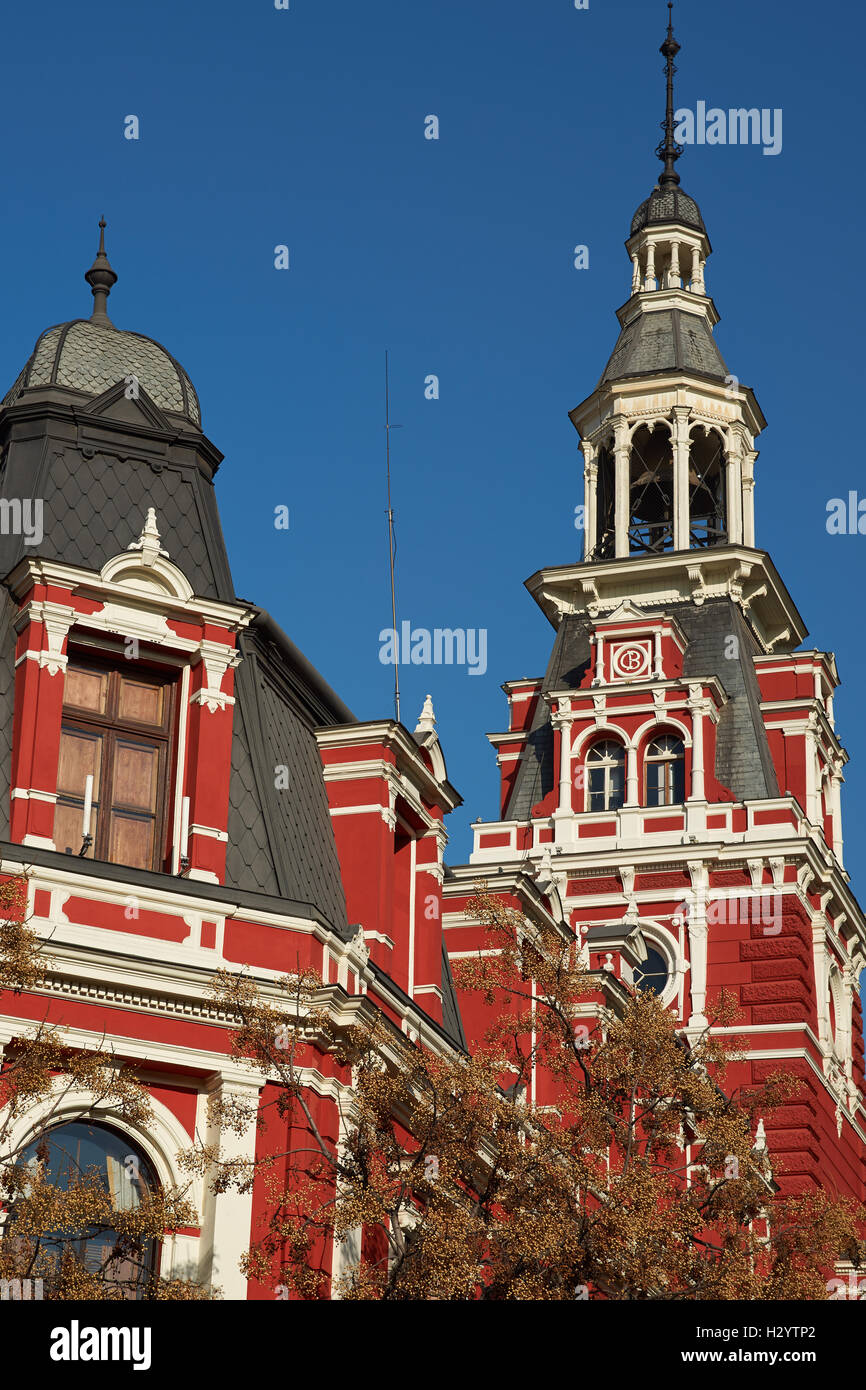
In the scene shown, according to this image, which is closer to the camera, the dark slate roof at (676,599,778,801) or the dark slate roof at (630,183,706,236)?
the dark slate roof at (676,599,778,801)

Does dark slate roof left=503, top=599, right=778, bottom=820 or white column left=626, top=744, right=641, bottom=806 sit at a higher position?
dark slate roof left=503, top=599, right=778, bottom=820

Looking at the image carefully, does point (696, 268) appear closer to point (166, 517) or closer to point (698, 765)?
point (698, 765)

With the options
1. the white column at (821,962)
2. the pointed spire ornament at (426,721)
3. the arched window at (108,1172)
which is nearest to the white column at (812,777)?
the white column at (821,962)

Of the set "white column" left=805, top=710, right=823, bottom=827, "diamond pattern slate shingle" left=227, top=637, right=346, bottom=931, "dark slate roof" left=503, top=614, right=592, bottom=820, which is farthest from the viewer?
"dark slate roof" left=503, top=614, right=592, bottom=820

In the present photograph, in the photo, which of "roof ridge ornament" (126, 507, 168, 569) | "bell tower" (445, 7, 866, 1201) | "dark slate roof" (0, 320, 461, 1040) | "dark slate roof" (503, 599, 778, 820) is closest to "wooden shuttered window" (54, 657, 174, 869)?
"dark slate roof" (0, 320, 461, 1040)

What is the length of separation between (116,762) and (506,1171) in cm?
674

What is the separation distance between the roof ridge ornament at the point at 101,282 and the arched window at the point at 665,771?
108 feet

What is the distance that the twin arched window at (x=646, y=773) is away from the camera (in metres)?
62.1

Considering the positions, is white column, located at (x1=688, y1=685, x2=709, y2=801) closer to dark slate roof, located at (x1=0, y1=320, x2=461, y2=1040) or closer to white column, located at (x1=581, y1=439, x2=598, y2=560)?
white column, located at (x1=581, y1=439, x2=598, y2=560)

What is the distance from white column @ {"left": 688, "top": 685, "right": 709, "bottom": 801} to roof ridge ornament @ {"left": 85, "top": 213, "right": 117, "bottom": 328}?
3219cm

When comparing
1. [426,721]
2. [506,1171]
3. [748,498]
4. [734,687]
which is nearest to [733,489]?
[748,498]

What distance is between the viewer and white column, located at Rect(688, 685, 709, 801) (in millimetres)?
61250

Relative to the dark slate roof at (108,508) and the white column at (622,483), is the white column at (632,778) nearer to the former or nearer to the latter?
the white column at (622,483)
